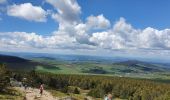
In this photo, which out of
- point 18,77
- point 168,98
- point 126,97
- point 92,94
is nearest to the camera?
point 168,98

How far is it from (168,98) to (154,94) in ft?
237

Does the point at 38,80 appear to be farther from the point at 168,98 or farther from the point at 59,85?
the point at 168,98

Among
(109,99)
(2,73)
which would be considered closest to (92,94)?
(2,73)

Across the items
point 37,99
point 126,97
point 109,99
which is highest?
point 109,99

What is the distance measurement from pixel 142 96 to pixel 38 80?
200 feet

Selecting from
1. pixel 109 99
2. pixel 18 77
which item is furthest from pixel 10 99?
pixel 18 77

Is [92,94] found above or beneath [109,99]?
beneath

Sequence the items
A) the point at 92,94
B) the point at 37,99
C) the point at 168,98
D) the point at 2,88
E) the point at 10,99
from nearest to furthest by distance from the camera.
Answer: the point at 10,99, the point at 37,99, the point at 2,88, the point at 168,98, the point at 92,94

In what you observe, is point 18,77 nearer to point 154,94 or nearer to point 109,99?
point 154,94

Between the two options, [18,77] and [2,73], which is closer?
[2,73]

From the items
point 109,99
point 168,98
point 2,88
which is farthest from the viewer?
point 168,98

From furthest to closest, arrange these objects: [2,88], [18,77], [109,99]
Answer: [18,77] < [2,88] < [109,99]

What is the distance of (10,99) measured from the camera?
5328 centimetres

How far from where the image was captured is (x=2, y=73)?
241 feet
